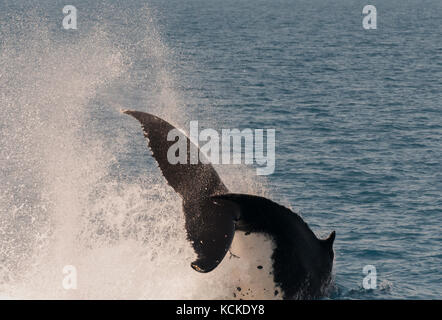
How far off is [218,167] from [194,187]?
12.7 meters

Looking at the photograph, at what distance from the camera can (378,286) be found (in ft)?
66.9

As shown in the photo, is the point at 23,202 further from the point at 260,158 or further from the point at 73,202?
the point at 260,158

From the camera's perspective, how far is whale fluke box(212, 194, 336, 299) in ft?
38.7

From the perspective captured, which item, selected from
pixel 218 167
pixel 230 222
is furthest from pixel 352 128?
pixel 230 222

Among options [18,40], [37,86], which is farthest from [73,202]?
[18,40]

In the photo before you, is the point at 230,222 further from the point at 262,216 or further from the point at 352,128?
the point at 352,128

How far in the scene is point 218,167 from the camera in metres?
25.3

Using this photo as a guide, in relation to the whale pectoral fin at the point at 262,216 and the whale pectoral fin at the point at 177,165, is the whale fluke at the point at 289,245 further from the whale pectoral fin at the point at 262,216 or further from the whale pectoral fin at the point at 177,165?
the whale pectoral fin at the point at 177,165

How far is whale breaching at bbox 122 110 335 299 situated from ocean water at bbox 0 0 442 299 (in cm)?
81

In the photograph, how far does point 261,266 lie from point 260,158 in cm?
2484

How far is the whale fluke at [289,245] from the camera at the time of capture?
464 inches

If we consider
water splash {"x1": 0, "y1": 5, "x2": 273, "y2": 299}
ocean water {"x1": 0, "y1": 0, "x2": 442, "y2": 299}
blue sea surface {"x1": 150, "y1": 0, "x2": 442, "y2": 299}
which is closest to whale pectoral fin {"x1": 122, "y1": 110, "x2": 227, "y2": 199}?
water splash {"x1": 0, "y1": 5, "x2": 273, "y2": 299}
